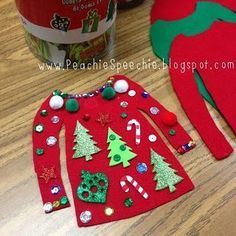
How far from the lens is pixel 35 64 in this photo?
50cm

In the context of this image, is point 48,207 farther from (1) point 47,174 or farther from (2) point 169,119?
(2) point 169,119

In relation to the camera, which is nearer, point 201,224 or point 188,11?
point 201,224

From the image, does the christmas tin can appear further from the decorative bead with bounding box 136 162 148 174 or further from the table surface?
the decorative bead with bounding box 136 162 148 174

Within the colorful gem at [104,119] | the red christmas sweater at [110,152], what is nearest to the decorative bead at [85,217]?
the red christmas sweater at [110,152]

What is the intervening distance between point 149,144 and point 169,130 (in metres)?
0.03

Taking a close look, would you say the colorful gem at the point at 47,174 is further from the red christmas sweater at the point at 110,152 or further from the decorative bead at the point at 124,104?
the decorative bead at the point at 124,104

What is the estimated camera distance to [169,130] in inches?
17.5

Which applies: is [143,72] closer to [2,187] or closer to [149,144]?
[149,144]

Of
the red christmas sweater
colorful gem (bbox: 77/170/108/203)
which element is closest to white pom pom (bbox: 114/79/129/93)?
the red christmas sweater

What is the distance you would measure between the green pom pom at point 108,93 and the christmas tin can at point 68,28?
6 centimetres

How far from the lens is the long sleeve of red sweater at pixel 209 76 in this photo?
45 cm

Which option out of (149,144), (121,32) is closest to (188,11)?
(121,32)

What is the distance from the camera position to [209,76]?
49 centimetres

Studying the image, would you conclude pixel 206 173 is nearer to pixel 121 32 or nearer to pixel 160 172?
pixel 160 172
